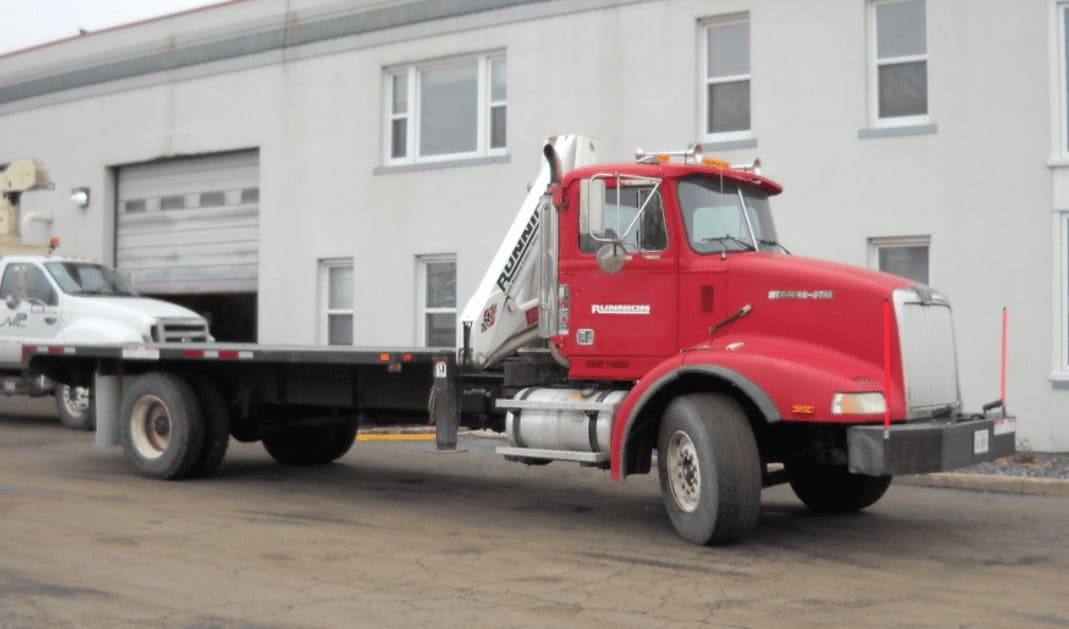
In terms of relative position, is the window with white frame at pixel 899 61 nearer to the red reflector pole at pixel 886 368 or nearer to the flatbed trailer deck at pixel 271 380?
the flatbed trailer deck at pixel 271 380

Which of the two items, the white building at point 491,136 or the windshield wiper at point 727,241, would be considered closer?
the windshield wiper at point 727,241

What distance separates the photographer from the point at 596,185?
28.9 ft

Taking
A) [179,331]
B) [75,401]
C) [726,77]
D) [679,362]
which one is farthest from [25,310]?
[679,362]

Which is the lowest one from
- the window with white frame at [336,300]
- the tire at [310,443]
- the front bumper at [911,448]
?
the tire at [310,443]

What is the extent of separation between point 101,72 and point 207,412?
13.2m

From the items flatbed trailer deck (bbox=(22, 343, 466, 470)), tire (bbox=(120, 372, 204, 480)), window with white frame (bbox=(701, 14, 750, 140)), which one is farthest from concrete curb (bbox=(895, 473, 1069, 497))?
tire (bbox=(120, 372, 204, 480))

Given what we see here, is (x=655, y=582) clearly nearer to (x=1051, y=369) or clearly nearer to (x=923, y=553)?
(x=923, y=553)

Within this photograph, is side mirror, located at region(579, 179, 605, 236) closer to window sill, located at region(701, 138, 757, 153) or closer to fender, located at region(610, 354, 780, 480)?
fender, located at region(610, 354, 780, 480)

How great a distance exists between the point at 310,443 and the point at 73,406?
17.9ft

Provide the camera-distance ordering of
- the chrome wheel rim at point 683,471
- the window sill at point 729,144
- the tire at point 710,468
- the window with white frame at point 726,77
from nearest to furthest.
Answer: the tire at point 710,468
the chrome wheel rim at point 683,471
the window sill at point 729,144
the window with white frame at point 726,77

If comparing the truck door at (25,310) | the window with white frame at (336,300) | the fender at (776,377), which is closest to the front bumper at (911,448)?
the fender at (776,377)

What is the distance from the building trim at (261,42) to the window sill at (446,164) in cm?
216

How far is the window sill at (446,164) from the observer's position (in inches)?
690

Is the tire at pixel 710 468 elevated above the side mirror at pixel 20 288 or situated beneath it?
situated beneath
